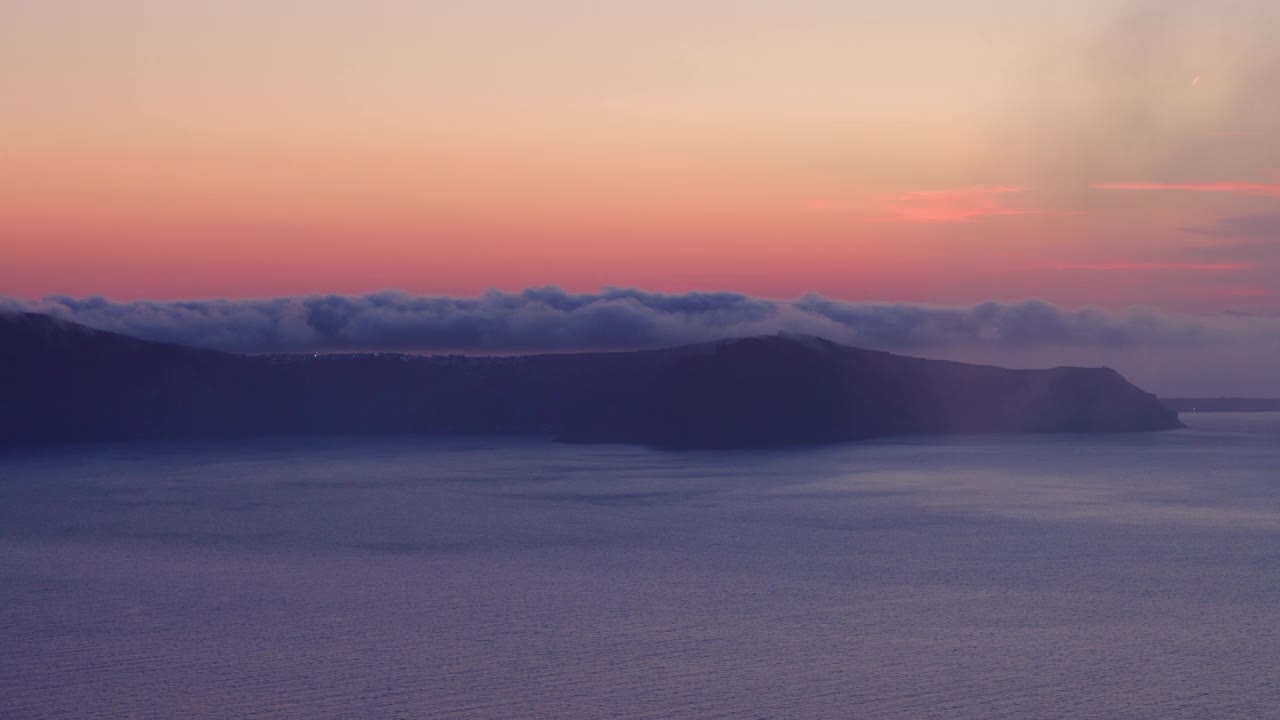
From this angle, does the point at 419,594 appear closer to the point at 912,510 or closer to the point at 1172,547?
the point at 1172,547

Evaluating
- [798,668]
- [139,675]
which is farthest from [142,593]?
[798,668]

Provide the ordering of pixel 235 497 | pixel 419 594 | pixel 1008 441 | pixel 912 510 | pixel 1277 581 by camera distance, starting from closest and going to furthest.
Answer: pixel 419 594 < pixel 1277 581 < pixel 912 510 < pixel 235 497 < pixel 1008 441

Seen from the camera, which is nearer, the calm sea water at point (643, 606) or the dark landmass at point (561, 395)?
the calm sea water at point (643, 606)

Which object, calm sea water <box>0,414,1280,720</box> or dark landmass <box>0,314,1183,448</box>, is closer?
calm sea water <box>0,414,1280,720</box>
